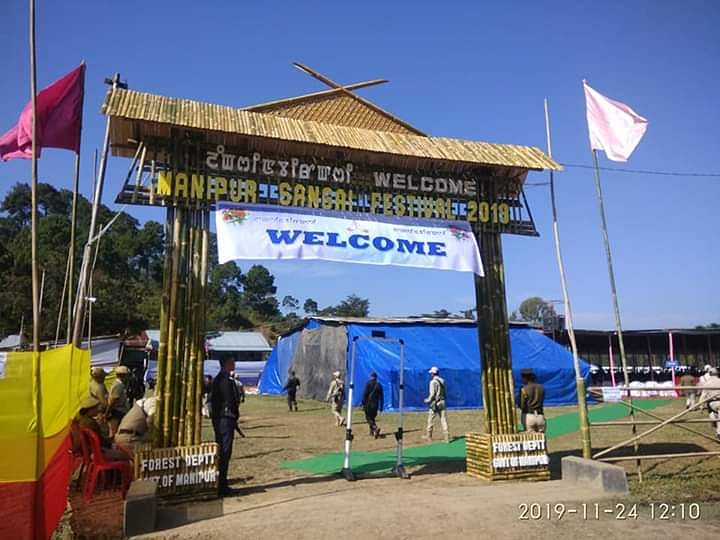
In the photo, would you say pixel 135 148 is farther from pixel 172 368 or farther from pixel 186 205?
pixel 172 368

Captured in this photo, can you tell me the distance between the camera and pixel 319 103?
9172mm

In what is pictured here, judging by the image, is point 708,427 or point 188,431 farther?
point 708,427

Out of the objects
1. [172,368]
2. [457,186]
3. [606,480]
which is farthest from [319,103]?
[606,480]

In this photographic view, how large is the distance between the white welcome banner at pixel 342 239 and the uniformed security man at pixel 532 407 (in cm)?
220

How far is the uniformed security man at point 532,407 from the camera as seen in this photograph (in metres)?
9.00

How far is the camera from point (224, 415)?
24.8ft

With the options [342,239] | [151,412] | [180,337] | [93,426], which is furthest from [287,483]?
[342,239]

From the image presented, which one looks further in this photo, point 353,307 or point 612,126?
point 353,307

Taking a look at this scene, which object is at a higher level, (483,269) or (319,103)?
(319,103)

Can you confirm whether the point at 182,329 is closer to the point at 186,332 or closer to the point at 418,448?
the point at 186,332

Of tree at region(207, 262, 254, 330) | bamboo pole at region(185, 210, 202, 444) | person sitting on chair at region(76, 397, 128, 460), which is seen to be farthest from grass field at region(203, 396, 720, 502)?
tree at region(207, 262, 254, 330)

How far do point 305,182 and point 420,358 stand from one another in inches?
621

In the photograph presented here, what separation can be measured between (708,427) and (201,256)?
1390cm

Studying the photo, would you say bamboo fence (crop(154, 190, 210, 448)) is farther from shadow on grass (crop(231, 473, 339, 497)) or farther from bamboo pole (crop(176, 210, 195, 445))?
shadow on grass (crop(231, 473, 339, 497))
